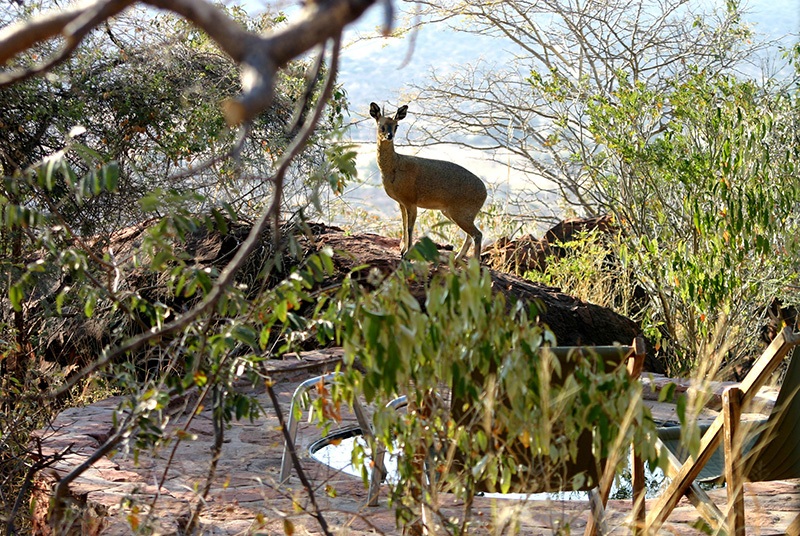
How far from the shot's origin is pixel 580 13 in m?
12.3

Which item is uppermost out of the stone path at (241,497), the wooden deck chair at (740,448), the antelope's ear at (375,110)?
the antelope's ear at (375,110)

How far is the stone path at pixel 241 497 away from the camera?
11.4 feet

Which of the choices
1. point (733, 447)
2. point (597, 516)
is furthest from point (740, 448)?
point (597, 516)

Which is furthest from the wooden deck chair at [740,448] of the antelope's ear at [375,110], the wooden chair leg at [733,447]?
the antelope's ear at [375,110]

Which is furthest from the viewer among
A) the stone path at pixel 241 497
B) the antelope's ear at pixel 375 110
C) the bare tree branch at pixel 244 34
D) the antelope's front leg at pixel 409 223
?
the antelope's front leg at pixel 409 223

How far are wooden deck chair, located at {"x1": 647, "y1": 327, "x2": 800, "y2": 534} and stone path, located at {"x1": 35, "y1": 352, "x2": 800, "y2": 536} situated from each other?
0.20 meters

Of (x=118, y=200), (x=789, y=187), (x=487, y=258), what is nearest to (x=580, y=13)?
(x=487, y=258)

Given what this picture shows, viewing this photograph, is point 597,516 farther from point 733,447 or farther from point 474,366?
point 474,366

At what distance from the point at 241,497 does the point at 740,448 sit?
6.95 ft

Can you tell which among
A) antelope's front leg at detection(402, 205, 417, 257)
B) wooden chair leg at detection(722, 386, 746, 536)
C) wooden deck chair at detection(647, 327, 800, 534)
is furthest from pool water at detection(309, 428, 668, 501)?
antelope's front leg at detection(402, 205, 417, 257)

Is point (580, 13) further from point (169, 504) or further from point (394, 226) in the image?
point (169, 504)

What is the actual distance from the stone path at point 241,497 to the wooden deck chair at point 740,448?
0.65 feet

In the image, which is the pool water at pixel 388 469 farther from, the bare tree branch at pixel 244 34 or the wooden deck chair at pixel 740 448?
the bare tree branch at pixel 244 34

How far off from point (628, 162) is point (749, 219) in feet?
4.43
